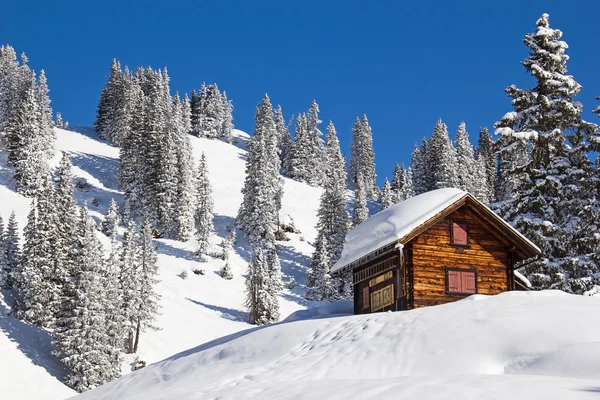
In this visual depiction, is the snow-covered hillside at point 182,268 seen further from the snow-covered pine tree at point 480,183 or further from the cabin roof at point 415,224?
the cabin roof at point 415,224

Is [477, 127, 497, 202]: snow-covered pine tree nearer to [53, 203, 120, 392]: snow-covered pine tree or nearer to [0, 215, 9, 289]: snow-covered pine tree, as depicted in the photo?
[53, 203, 120, 392]: snow-covered pine tree

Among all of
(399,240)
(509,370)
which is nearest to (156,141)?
(399,240)

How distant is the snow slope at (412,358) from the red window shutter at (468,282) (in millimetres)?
5394

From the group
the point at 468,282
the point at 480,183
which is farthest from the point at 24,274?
the point at 480,183

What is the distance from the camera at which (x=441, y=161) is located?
323 ft

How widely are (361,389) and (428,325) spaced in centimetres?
857

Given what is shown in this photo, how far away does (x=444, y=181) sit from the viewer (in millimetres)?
96375

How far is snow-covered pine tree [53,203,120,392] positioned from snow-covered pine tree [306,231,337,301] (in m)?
24.7

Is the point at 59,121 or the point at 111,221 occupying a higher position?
the point at 59,121

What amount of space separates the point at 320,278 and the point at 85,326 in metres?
27.9

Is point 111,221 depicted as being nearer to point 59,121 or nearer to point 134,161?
point 134,161

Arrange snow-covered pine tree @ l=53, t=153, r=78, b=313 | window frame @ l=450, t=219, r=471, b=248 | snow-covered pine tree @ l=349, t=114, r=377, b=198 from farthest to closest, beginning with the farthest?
snow-covered pine tree @ l=349, t=114, r=377, b=198
snow-covered pine tree @ l=53, t=153, r=78, b=313
window frame @ l=450, t=219, r=471, b=248

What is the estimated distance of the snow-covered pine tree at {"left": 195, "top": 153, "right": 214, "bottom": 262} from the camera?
7975 cm

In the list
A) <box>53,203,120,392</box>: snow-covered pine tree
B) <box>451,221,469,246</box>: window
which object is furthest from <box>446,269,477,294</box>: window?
<box>53,203,120,392</box>: snow-covered pine tree
